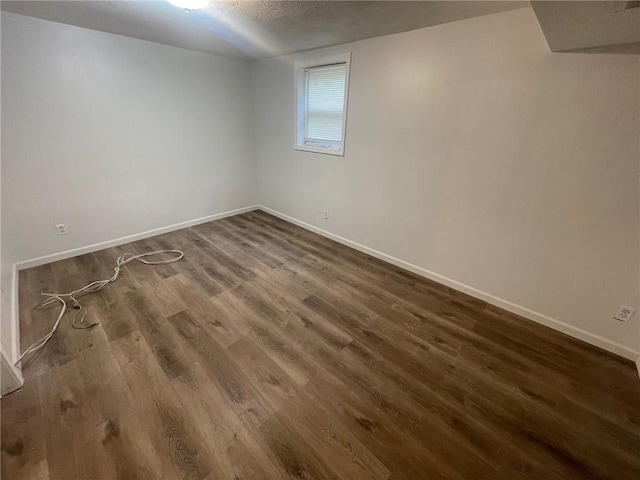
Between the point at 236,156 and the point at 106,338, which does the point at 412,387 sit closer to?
the point at 106,338

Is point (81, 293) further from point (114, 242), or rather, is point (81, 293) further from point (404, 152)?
point (404, 152)

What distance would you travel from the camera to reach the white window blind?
10.0 feet

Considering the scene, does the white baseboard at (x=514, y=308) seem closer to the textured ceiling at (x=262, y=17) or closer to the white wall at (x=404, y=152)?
the white wall at (x=404, y=152)

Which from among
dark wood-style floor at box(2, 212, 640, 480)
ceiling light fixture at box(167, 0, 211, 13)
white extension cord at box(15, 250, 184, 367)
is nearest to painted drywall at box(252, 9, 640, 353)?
dark wood-style floor at box(2, 212, 640, 480)

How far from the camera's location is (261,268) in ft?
9.09

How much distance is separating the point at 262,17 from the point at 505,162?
7.29 feet

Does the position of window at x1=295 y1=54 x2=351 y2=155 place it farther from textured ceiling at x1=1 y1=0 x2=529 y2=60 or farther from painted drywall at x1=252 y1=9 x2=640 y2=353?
textured ceiling at x1=1 y1=0 x2=529 y2=60

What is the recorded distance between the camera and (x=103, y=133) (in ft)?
9.04

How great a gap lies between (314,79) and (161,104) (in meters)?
1.88

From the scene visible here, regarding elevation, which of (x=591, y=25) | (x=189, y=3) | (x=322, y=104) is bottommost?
(x=322, y=104)

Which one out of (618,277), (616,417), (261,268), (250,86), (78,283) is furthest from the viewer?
(250,86)

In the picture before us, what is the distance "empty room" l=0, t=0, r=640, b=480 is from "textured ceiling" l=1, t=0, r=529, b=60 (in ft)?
0.09

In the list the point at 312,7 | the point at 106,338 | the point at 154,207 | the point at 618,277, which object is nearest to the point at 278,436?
the point at 106,338

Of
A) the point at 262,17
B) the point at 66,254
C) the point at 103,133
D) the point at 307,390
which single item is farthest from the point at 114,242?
the point at 307,390
